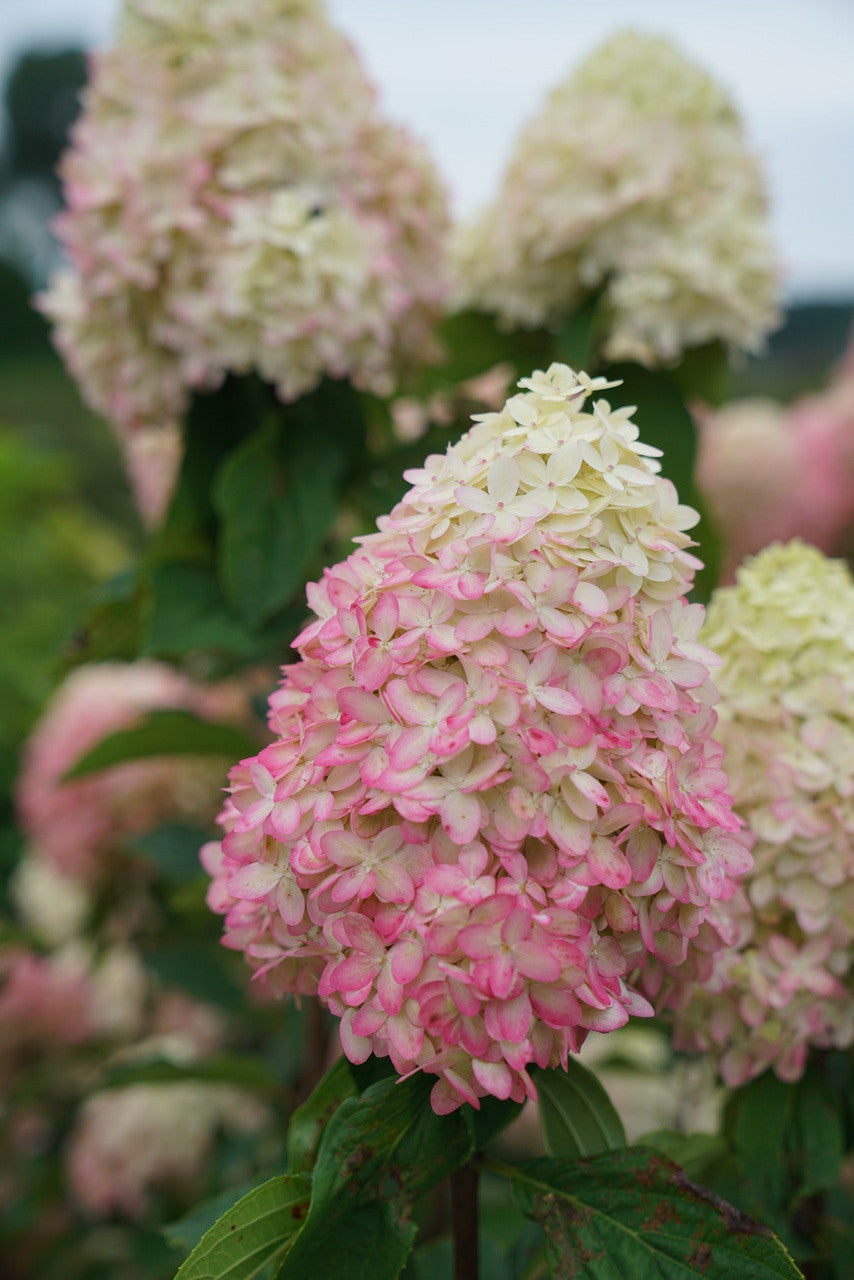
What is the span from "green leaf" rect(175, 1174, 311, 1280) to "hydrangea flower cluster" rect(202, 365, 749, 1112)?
0.08m

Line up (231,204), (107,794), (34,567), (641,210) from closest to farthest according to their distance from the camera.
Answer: (231,204) → (641,210) → (107,794) → (34,567)

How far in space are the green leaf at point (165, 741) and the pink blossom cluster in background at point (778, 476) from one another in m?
0.79

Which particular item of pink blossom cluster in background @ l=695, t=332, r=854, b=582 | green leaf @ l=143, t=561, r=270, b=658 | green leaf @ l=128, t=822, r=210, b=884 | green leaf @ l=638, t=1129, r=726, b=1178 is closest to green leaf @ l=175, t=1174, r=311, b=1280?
green leaf @ l=638, t=1129, r=726, b=1178

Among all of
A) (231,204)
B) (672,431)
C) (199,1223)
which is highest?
(231,204)

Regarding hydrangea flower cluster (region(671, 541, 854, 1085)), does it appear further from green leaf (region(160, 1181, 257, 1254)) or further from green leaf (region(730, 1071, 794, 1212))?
green leaf (region(160, 1181, 257, 1254))

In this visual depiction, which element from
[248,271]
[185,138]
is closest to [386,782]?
[248,271]

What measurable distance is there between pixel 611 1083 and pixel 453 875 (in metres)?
1.09

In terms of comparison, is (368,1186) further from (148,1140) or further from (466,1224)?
(148,1140)

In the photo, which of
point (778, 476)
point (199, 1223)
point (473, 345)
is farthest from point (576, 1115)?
point (778, 476)

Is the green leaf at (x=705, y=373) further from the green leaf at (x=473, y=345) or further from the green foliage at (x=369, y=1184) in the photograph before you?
the green foliage at (x=369, y=1184)

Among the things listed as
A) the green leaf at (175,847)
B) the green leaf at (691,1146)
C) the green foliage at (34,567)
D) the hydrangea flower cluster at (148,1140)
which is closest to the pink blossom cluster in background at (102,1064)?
the hydrangea flower cluster at (148,1140)

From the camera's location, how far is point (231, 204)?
0.80 m

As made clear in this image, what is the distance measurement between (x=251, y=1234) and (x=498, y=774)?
8.4 inches

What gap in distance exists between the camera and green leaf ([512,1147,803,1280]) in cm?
40
